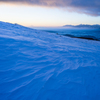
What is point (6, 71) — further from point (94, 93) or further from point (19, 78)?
point (94, 93)

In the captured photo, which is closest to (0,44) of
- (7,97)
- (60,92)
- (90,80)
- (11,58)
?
(11,58)

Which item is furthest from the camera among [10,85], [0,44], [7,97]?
[0,44]

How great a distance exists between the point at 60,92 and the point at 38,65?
3.57 feet

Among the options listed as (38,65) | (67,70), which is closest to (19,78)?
(38,65)

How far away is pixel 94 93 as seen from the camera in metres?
1.84

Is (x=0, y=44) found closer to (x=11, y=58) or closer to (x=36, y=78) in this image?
(x=11, y=58)

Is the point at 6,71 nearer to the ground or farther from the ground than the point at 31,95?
farther from the ground

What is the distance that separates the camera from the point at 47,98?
1.58m

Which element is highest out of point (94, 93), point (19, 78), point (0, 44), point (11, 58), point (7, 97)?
point (0, 44)

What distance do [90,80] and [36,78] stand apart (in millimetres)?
1533

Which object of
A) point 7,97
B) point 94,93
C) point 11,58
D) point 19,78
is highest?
point 11,58

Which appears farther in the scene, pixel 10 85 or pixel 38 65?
pixel 38 65

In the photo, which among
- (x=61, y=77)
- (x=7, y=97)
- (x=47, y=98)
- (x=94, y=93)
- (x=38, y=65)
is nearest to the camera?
(x=7, y=97)

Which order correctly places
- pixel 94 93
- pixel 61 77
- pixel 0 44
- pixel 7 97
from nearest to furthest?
pixel 7 97 → pixel 94 93 → pixel 61 77 → pixel 0 44
